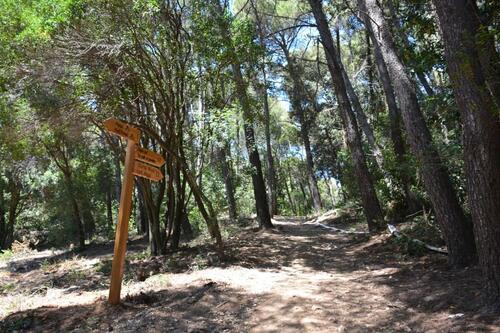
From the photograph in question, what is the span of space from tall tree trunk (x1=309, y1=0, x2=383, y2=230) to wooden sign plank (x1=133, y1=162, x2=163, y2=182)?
5.72 m

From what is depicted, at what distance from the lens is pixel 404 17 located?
6.36m

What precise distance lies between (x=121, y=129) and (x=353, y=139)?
6.32 meters

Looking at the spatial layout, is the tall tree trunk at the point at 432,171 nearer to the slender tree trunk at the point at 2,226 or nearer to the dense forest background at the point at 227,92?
the dense forest background at the point at 227,92

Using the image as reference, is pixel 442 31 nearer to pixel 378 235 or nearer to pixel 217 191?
pixel 378 235

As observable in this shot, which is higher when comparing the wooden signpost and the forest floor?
the wooden signpost

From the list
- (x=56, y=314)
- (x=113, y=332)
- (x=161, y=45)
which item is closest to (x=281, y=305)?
(x=113, y=332)

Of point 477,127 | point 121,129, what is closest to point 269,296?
point 121,129

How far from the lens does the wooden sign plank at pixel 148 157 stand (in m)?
6.20

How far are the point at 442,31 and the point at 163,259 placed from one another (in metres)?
7.19

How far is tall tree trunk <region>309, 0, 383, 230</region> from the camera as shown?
10219 mm

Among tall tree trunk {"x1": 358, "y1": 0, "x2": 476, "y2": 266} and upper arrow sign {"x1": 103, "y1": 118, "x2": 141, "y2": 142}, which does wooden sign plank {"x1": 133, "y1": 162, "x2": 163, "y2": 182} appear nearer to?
upper arrow sign {"x1": 103, "y1": 118, "x2": 141, "y2": 142}

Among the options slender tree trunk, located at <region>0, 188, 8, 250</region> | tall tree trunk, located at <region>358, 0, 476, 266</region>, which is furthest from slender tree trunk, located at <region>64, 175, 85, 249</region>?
tall tree trunk, located at <region>358, 0, 476, 266</region>

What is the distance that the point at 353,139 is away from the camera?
10555 millimetres

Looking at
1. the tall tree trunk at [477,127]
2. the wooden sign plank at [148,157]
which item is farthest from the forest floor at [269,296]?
the wooden sign plank at [148,157]
